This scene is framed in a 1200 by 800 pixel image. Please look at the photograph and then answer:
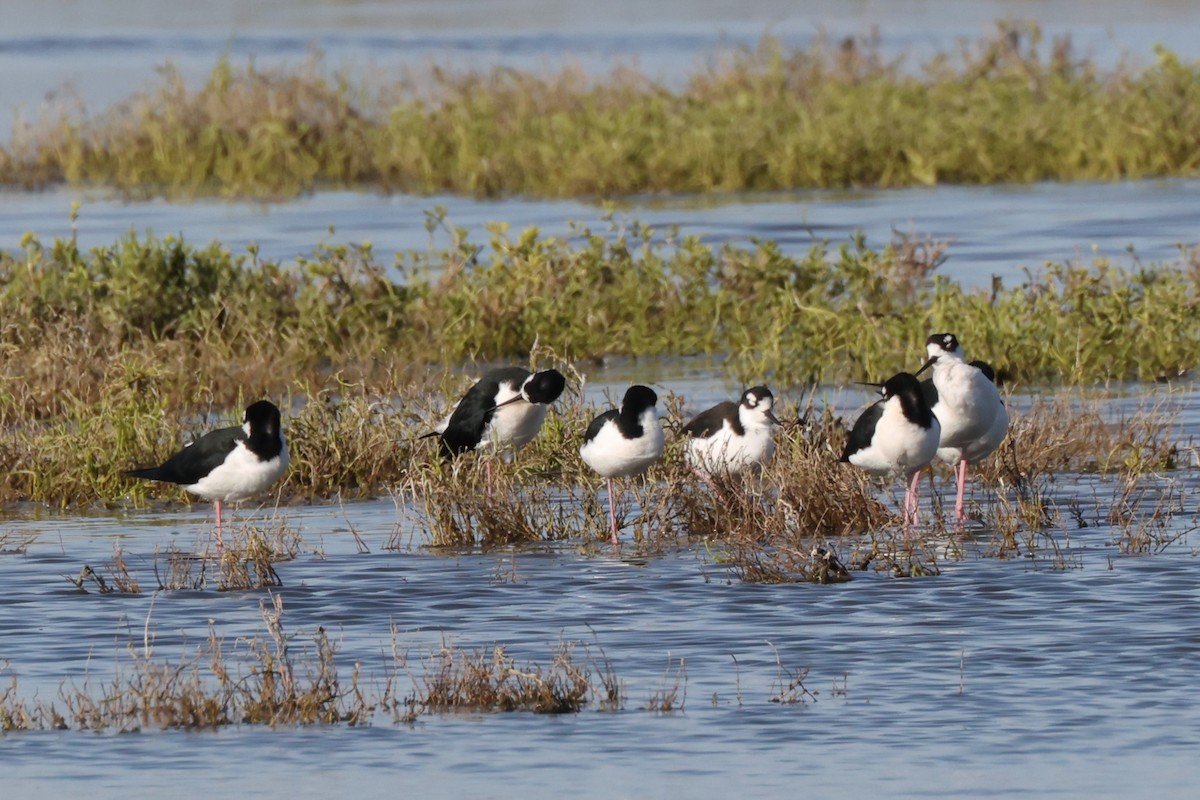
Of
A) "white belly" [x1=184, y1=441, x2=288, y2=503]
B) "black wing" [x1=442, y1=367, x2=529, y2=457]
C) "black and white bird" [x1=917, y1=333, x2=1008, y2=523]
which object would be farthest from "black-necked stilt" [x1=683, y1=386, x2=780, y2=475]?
"white belly" [x1=184, y1=441, x2=288, y2=503]

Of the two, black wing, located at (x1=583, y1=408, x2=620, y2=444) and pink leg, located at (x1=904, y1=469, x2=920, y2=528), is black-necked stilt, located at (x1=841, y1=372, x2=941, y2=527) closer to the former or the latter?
pink leg, located at (x1=904, y1=469, x2=920, y2=528)

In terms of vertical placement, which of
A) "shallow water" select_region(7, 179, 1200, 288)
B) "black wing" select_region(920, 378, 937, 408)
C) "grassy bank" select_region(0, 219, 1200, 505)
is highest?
"shallow water" select_region(7, 179, 1200, 288)

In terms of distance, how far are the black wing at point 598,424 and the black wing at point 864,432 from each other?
118 centimetres

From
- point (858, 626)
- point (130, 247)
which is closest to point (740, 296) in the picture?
point (130, 247)

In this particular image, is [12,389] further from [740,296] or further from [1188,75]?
[1188,75]

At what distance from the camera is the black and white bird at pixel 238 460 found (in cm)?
1138

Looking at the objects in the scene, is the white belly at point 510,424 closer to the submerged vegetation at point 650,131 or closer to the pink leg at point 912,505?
the pink leg at point 912,505

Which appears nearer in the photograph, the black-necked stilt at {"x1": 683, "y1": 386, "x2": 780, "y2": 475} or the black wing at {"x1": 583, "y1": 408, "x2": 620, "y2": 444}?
the black-necked stilt at {"x1": 683, "y1": 386, "x2": 780, "y2": 475}

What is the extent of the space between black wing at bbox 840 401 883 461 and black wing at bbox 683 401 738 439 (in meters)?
0.59

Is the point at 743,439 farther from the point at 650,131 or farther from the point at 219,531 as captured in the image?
the point at 650,131

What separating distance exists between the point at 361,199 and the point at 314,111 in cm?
260

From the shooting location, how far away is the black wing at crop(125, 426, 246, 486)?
11.6 m

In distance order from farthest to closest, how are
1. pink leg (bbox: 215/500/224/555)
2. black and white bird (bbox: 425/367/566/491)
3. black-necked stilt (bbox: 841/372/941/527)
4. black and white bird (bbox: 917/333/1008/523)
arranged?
1. black and white bird (bbox: 425/367/566/491)
2. black and white bird (bbox: 917/333/1008/523)
3. black-necked stilt (bbox: 841/372/941/527)
4. pink leg (bbox: 215/500/224/555)

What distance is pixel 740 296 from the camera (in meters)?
18.3
